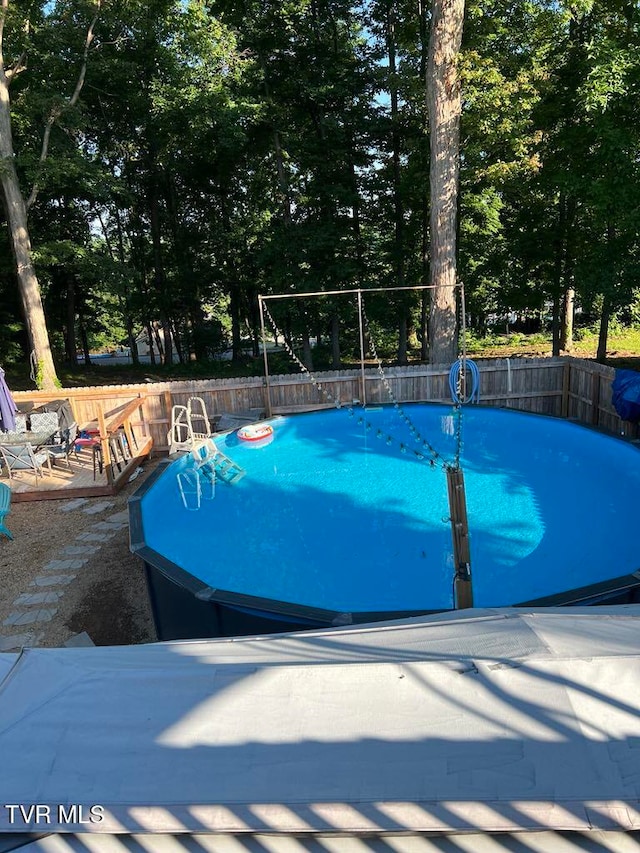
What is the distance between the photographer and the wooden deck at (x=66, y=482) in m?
9.23

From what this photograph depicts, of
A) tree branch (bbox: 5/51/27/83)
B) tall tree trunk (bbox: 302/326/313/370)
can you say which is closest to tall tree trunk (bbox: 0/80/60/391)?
tree branch (bbox: 5/51/27/83)

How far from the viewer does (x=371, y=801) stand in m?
2.13

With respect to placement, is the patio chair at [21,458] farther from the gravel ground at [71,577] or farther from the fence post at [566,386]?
the fence post at [566,386]

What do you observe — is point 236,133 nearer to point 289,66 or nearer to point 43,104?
point 289,66

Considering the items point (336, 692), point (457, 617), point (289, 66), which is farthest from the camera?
point (289, 66)

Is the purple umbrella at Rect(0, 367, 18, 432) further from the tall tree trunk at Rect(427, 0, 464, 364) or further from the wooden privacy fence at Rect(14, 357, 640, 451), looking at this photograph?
the tall tree trunk at Rect(427, 0, 464, 364)

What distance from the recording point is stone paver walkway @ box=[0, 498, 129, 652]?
5.51 meters

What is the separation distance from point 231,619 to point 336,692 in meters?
2.55

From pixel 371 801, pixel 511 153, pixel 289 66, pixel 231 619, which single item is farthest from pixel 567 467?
pixel 289 66

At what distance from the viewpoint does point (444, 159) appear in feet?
42.5

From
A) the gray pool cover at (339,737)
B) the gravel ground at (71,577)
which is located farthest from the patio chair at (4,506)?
the gray pool cover at (339,737)

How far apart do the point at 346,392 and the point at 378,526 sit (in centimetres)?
542

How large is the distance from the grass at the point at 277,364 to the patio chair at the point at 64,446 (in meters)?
9.63

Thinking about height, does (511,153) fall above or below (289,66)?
below
